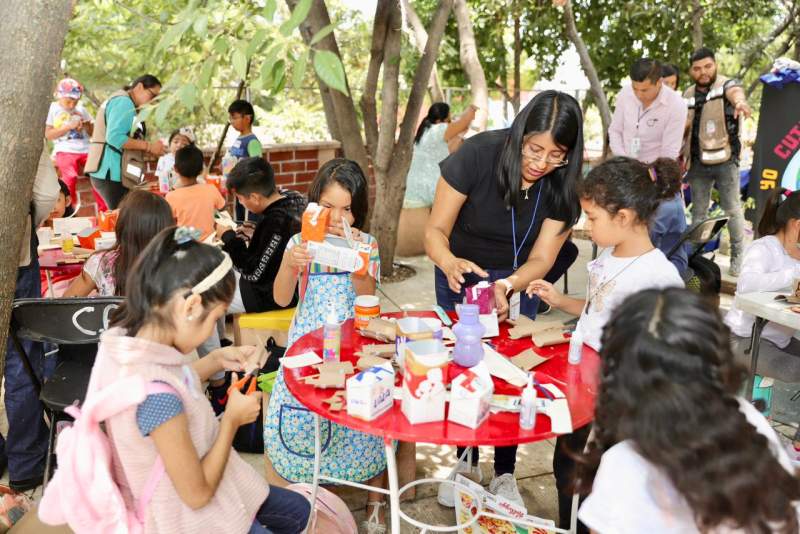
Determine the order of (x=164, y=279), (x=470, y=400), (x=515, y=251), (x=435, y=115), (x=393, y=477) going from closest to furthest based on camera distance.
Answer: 1. (x=164, y=279)
2. (x=470, y=400)
3. (x=393, y=477)
4. (x=515, y=251)
5. (x=435, y=115)

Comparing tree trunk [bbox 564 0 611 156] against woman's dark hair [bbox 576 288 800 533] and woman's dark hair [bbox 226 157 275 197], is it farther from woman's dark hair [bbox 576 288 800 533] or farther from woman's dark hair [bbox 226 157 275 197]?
woman's dark hair [bbox 576 288 800 533]

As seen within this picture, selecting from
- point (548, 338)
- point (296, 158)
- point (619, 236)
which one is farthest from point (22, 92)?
point (296, 158)

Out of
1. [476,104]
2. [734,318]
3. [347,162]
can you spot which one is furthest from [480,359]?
[476,104]

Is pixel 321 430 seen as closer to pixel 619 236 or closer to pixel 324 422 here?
pixel 324 422

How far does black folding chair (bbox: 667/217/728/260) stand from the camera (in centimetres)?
438

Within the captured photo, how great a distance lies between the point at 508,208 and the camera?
2.92m

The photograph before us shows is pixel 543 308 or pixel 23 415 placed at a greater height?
pixel 23 415

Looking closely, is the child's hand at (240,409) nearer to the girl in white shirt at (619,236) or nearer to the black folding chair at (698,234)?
the girl in white shirt at (619,236)

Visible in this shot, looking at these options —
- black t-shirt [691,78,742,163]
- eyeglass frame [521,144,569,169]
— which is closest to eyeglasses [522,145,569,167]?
eyeglass frame [521,144,569,169]

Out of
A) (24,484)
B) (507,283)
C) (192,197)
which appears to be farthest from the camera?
(192,197)

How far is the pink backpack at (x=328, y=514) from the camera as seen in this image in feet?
8.25

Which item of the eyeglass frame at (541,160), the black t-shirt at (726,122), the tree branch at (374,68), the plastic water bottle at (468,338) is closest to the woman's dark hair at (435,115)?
the tree branch at (374,68)

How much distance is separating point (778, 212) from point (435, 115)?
4.37 meters

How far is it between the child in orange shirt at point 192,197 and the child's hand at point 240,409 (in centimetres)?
288
